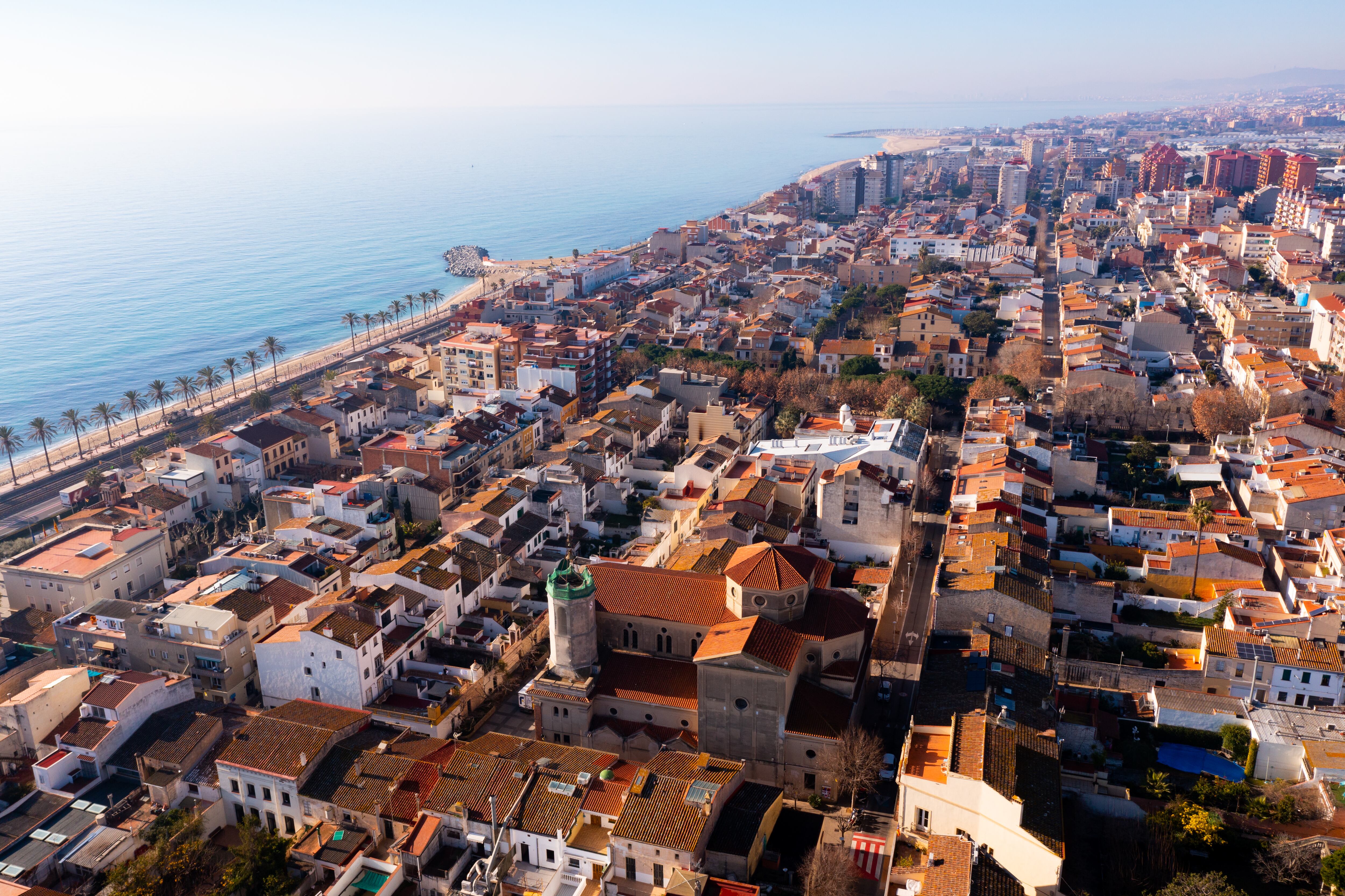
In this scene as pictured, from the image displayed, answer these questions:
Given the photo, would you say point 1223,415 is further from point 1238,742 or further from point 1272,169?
point 1272,169

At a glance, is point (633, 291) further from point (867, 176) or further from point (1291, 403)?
point (867, 176)

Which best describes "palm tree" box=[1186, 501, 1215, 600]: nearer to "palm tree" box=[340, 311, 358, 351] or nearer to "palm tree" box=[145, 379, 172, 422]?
"palm tree" box=[145, 379, 172, 422]

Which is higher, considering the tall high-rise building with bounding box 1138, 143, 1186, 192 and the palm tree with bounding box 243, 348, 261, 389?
the tall high-rise building with bounding box 1138, 143, 1186, 192

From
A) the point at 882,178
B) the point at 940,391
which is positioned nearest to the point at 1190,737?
the point at 940,391

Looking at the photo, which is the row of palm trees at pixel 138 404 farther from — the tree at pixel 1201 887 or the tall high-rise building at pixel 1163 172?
the tall high-rise building at pixel 1163 172

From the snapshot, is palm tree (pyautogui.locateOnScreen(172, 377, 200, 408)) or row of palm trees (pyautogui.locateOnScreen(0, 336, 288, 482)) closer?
row of palm trees (pyautogui.locateOnScreen(0, 336, 288, 482))

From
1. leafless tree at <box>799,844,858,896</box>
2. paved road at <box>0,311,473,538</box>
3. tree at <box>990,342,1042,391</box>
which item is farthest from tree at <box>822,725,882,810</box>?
paved road at <box>0,311,473,538</box>

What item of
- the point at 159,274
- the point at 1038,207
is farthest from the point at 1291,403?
the point at 159,274
